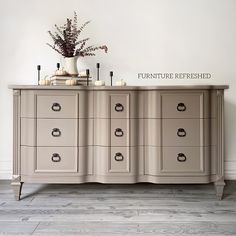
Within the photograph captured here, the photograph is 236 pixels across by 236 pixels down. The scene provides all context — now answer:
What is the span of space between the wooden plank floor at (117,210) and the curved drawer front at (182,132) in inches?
16.8

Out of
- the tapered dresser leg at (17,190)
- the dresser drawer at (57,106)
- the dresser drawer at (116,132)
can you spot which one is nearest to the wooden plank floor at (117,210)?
the tapered dresser leg at (17,190)

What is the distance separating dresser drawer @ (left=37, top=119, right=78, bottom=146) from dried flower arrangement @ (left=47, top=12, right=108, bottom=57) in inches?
24.2

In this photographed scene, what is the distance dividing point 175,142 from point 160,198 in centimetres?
44

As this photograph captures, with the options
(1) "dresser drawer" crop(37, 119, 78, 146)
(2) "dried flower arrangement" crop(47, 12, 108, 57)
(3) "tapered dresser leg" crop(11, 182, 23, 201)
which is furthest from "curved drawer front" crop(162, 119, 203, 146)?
(3) "tapered dresser leg" crop(11, 182, 23, 201)

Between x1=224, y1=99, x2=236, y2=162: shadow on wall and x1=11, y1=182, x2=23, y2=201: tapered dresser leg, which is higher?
x1=224, y1=99, x2=236, y2=162: shadow on wall

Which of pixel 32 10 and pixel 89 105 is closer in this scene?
pixel 89 105

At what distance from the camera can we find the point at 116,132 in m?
2.26

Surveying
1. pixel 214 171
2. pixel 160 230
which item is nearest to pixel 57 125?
pixel 160 230

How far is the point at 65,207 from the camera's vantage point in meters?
2.12

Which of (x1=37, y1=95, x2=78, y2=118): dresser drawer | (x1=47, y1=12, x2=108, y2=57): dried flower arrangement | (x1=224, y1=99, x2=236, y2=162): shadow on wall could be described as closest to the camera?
(x1=37, y1=95, x2=78, y2=118): dresser drawer

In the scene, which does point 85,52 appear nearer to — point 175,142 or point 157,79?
point 157,79

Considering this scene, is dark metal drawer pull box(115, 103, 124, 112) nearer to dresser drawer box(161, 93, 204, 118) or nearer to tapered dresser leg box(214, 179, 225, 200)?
dresser drawer box(161, 93, 204, 118)

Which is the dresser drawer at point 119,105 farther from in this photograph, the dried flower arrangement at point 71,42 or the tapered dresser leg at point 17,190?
the tapered dresser leg at point 17,190

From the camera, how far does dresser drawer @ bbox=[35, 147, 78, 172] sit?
2.25 metres
